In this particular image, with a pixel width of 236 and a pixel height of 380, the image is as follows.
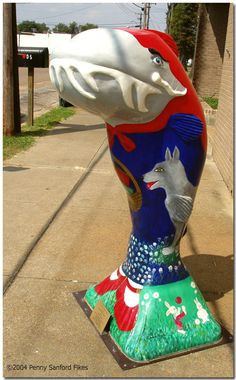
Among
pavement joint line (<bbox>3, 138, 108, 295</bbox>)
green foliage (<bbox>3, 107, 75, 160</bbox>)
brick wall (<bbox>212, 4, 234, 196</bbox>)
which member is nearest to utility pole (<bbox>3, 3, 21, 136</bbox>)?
green foliage (<bbox>3, 107, 75, 160</bbox>)

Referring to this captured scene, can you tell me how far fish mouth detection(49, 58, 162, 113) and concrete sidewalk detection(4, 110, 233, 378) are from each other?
1.55 m

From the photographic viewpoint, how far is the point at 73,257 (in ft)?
12.6

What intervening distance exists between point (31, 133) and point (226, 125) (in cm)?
455

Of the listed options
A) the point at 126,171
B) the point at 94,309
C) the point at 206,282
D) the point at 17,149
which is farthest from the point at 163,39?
the point at 17,149

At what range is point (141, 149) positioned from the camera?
237cm

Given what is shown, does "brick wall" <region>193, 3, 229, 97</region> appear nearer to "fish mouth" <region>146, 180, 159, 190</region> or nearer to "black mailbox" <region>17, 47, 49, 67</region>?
"black mailbox" <region>17, 47, 49, 67</region>

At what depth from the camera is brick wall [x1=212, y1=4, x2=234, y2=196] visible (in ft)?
20.3

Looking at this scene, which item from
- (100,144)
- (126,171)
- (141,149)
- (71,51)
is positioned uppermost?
(71,51)

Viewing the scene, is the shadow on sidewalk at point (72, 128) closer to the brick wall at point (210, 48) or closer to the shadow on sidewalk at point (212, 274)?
the brick wall at point (210, 48)

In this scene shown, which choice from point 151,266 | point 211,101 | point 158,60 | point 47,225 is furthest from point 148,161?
point 211,101

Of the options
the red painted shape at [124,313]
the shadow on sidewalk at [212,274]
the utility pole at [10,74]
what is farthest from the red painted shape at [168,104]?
the utility pole at [10,74]

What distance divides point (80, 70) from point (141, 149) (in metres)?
0.57

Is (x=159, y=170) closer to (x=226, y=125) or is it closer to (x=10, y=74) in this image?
(x=226, y=125)

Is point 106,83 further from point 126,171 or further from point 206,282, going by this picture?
point 206,282
